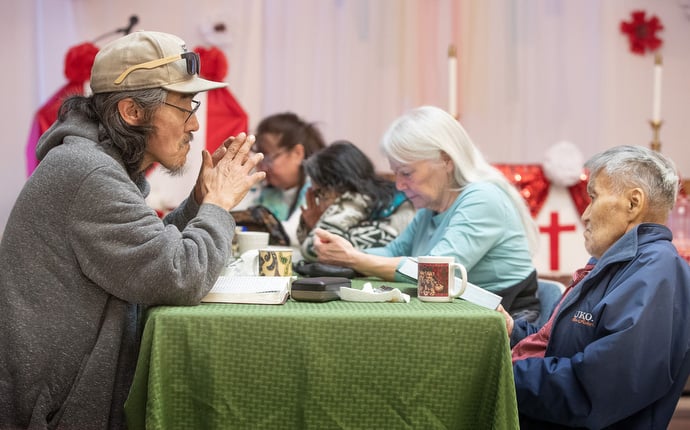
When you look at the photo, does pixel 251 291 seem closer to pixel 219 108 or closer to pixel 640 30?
pixel 219 108

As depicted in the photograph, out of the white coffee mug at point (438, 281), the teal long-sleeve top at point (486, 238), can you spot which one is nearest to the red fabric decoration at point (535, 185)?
the teal long-sleeve top at point (486, 238)

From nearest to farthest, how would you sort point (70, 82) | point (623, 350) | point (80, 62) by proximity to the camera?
point (623, 350) → point (80, 62) → point (70, 82)

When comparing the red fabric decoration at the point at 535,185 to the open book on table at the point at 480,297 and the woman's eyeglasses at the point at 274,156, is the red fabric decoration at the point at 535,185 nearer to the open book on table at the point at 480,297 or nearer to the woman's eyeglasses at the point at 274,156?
the woman's eyeglasses at the point at 274,156

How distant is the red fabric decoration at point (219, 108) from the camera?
4258 millimetres

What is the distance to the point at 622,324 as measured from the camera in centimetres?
161

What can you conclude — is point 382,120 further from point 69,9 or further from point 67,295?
point 67,295

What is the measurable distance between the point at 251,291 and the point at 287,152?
2384 millimetres

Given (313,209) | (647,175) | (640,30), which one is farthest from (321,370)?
(640,30)

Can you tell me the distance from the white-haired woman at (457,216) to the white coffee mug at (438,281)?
55 centimetres

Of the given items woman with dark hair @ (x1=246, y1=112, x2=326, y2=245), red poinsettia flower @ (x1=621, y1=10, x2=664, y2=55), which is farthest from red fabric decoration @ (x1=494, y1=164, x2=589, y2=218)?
woman with dark hair @ (x1=246, y1=112, x2=326, y2=245)

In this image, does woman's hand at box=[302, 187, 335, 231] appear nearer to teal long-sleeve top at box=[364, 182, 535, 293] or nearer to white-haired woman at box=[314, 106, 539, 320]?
white-haired woman at box=[314, 106, 539, 320]

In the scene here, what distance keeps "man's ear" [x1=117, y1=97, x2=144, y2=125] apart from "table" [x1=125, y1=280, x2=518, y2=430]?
1.46ft

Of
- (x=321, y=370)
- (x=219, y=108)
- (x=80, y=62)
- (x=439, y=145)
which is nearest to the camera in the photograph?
(x=321, y=370)

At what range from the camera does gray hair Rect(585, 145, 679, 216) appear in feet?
5.90
